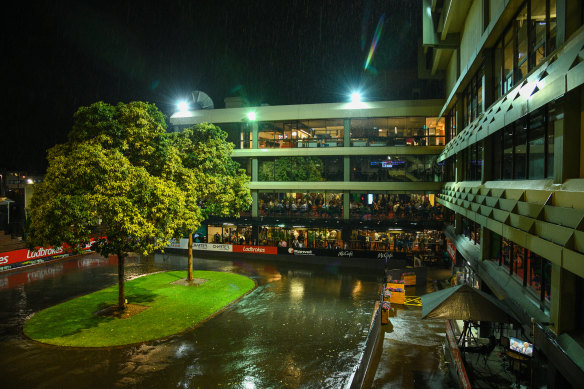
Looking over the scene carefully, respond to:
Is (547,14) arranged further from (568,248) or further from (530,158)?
(568,248)

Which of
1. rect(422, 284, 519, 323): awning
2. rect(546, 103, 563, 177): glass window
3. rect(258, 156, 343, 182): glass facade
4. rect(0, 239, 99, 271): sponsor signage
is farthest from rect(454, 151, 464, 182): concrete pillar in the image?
rect(0, 239, 99, 271): sponsor signage

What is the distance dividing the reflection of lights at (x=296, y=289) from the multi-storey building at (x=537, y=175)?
966cm

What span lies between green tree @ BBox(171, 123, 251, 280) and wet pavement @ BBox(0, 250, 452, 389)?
6196 millimetres

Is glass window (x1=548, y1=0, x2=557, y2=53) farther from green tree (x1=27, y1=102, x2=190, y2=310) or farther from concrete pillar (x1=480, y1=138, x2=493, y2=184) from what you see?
green tree (x1=27, y1=102, x2=190, y2=310)

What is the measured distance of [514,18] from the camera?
10.5m

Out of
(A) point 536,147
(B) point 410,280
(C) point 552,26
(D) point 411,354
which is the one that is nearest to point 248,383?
(D) point 411,354

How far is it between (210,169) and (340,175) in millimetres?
14336

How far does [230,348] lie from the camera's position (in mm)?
13555

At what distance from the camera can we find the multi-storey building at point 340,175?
103 ft

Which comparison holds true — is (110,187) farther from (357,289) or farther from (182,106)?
(182,106)

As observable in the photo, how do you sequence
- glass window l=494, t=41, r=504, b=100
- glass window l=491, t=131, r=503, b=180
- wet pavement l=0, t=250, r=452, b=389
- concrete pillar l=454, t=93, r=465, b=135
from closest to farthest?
wet pavement l=0, t=250, r=452, b=389 → glass window l=494, t=41, r=504, b=100 → glass window l=491, t=131, r=503, b=180 → concrete pillar l=454, t=93, r=465, b=135

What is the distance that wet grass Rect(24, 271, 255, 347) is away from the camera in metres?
14.6

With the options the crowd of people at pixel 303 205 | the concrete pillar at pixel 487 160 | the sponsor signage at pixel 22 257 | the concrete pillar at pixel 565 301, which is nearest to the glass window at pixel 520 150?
the concrete pillar at pixel 487 160

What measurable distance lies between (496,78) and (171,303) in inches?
699
